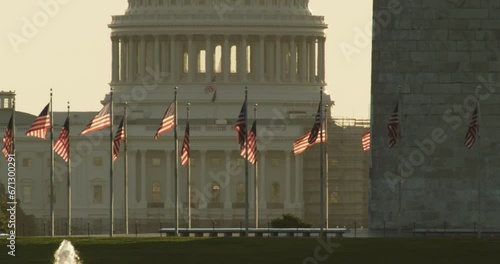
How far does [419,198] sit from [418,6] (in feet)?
28.2

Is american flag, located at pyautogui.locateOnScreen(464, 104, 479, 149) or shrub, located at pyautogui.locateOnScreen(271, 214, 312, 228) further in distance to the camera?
shrub, located at pyautogui.locateOnScreen(271, 214, 312, 228)

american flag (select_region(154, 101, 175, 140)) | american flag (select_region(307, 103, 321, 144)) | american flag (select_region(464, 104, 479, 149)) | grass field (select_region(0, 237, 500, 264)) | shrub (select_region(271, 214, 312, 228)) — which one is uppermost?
american flag (select_region(154, 101, 175, 140))

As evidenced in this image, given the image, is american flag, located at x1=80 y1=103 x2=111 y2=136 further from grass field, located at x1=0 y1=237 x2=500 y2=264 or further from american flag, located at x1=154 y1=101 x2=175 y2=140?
grass field, located at x1=0 y1=237 x2=500 y2=264

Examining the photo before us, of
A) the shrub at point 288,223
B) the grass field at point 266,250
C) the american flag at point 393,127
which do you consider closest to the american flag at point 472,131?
the american flag at point 393,127

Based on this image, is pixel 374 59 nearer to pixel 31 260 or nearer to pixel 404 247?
pixel 404 247

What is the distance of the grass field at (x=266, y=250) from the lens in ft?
405

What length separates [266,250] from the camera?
13025 cm

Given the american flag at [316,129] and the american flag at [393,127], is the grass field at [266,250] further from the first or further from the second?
the american flag at [316,129]

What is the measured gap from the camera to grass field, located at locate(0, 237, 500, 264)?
123375 mm

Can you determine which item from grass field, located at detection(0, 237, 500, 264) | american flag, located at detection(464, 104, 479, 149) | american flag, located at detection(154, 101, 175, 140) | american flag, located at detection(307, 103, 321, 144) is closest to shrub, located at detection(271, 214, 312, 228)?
american flag, located at detection(154, 101, 175, 140)

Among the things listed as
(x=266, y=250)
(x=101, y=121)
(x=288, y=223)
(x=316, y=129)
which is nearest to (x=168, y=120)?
(x=101, y=121)

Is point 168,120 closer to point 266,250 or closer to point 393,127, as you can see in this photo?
point 393,127

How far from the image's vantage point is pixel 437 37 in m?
145

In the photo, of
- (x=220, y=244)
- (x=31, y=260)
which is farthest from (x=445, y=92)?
(x=31, y=260)
